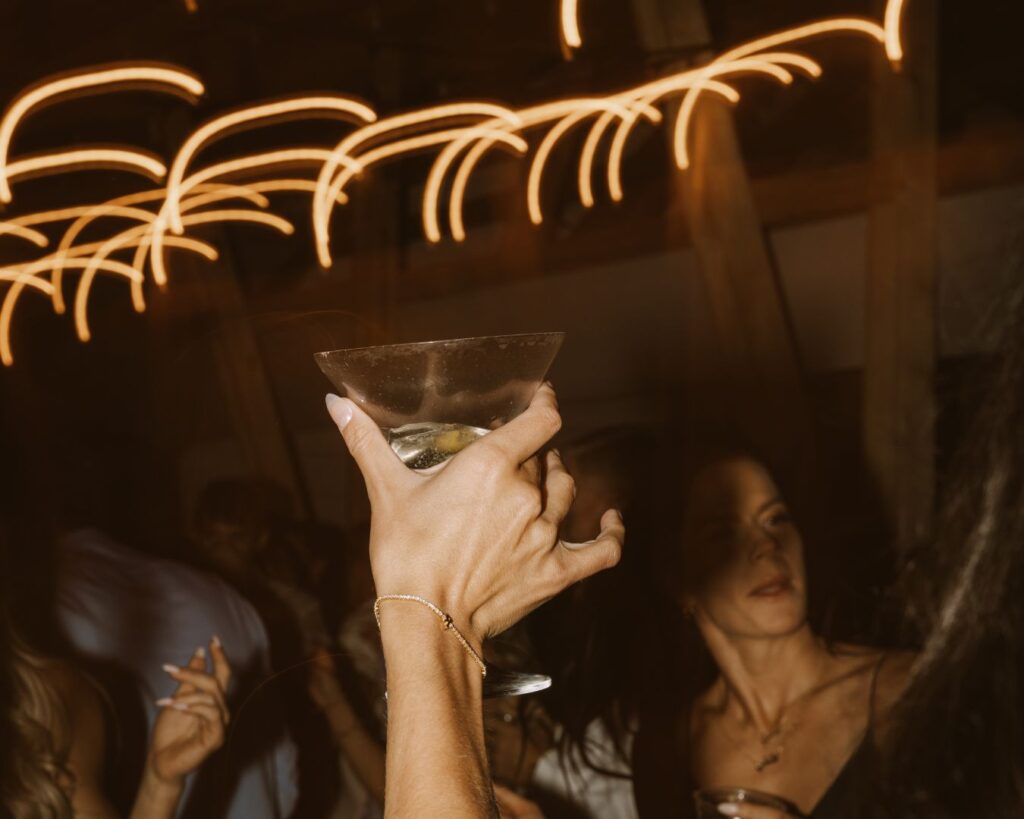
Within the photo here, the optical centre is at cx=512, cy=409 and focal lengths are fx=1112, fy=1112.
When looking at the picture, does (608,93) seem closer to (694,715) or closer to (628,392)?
(628,392)

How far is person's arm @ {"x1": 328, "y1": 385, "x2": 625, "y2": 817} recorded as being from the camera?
758 millimetres

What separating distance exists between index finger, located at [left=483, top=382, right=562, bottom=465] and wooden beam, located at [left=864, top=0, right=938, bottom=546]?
7.38 ft

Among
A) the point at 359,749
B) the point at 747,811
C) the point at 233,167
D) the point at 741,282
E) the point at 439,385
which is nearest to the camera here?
Result: the point at 439,385

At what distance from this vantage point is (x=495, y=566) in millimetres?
833

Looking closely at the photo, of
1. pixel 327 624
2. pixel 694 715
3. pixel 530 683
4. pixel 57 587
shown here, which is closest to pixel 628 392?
pixel 327 624

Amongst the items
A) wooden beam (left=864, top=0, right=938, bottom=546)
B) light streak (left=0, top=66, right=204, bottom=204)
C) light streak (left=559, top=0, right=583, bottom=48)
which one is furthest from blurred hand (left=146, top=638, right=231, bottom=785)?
wooden beam (left=864, top=0, right=938, bottom=546)

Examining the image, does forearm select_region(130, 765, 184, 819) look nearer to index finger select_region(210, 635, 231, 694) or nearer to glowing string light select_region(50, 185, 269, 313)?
index finger select_region(210, 635, 231, 694)

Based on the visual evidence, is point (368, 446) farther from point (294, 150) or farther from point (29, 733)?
point (294, 150)

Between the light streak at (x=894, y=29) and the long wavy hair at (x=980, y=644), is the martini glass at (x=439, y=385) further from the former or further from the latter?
the light streak at (x=894, y=29)

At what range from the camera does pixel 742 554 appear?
1.88m

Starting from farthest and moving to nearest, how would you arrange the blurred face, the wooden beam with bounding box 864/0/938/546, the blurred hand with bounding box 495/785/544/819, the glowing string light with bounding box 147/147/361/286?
the glowing string light with bounding box 147/147/361/286, the wooden beam with bounding box 864/0/938/546, the blurred face, the blurred hand with bounding box 495/785/544/819

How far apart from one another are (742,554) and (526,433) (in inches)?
44.2

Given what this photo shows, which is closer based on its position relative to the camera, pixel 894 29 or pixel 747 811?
pixel 747 811

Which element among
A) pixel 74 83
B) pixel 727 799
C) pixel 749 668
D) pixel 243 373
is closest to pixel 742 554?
pixel 749 668
